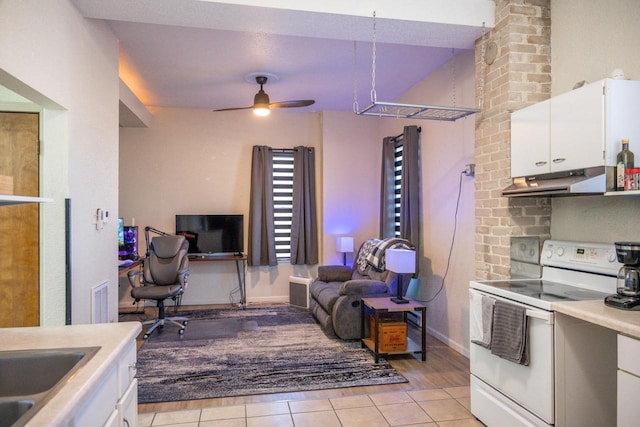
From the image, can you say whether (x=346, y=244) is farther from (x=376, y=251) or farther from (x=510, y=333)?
(x=510, y=333)

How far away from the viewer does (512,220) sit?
2.81m

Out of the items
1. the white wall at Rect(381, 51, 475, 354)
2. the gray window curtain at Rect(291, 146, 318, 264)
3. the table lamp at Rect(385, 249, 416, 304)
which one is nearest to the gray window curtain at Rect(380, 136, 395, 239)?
the white wall at Rect(381, 51, 475, 354)

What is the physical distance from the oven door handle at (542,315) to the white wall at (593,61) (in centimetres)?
72

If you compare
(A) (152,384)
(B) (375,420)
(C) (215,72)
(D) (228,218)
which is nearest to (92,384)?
(B) (375,420)

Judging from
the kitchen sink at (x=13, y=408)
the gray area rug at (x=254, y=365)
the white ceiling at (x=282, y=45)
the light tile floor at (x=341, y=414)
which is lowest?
the light tile floor at (x=341, y=414)

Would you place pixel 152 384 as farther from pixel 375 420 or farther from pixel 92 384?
pixel 92 384

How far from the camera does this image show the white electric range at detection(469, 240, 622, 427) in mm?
2047

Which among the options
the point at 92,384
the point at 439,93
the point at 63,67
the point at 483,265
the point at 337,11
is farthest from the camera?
the point at 439,93

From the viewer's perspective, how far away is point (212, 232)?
5.80 meters

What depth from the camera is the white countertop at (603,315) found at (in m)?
1.62

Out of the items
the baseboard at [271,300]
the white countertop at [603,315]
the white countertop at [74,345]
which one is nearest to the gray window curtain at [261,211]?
the baseboard at [271,300]

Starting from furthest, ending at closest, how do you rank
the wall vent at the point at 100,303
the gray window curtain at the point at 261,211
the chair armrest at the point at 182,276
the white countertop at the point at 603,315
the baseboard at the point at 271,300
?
the baseboard at the point at 271,300
the gray window curtain at the point at 261,211
the chair armrest at the point at 182,276
the wall vent at the point at 100,303
the white countertop at the point at 603,315

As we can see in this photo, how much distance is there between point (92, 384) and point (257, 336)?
331cm

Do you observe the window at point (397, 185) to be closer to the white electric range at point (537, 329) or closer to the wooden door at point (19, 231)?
the white electric range at point (537, 329)
